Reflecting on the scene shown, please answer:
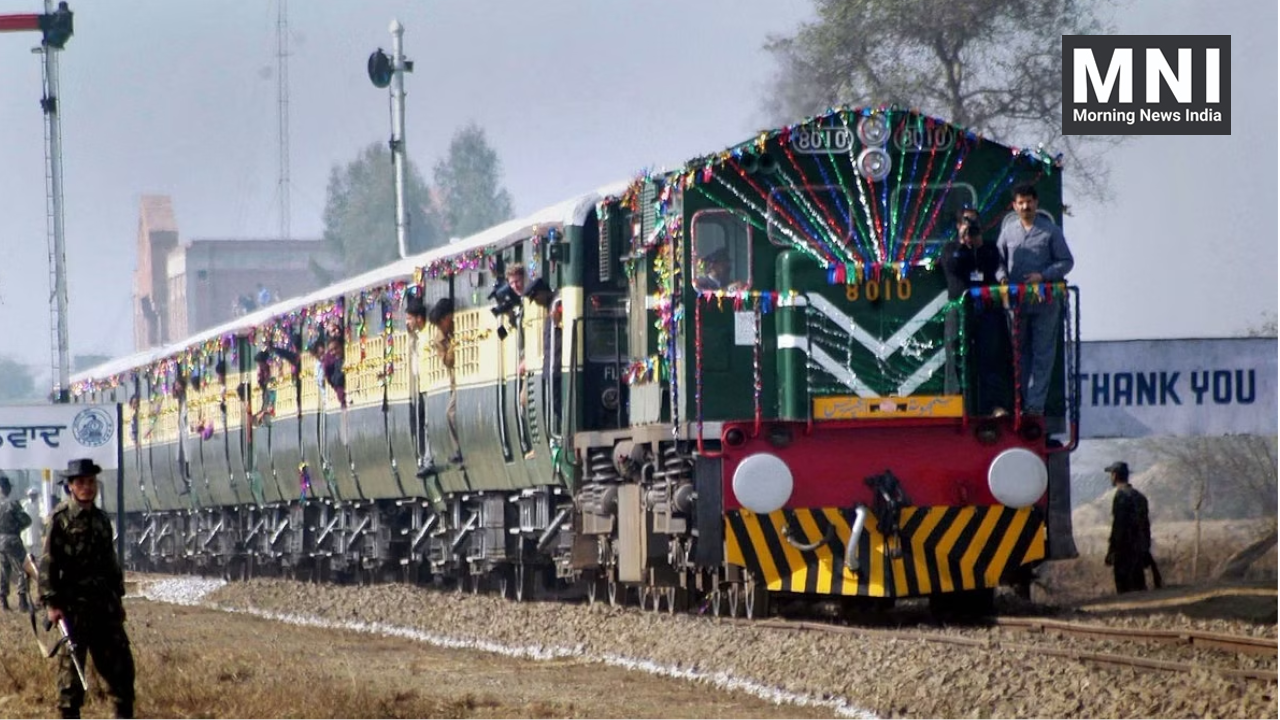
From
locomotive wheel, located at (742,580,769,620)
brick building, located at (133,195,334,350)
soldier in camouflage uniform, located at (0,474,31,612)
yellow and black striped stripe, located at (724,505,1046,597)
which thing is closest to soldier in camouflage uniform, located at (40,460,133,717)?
yellow and black striped stripe, located at (724,505,1046,597)

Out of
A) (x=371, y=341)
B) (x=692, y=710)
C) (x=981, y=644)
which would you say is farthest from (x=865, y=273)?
(x=371, y=341)

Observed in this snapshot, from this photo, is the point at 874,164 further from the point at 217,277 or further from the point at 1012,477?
the point at 217,277

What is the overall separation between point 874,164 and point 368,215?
3929 inches

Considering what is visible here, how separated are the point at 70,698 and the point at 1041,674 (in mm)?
4999

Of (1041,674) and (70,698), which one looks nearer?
(70,698)

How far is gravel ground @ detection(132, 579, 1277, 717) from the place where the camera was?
11359 mm

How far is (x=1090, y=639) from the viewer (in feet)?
46.6

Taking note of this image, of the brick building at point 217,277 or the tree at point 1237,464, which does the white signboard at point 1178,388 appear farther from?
the brick building at point 217,277

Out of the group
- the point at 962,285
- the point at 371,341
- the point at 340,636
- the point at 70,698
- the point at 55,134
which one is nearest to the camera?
the point at 70,698

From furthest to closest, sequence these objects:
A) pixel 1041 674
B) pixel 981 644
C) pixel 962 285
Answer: pixel 962 285 < pixel 981 644 < pixel 1041 674

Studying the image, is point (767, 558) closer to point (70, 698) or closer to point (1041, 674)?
point (1041, 674)

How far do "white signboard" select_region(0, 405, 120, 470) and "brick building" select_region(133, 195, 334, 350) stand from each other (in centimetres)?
8047

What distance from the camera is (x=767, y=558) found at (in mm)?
15562

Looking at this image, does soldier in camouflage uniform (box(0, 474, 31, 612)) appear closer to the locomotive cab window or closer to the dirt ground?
the dirt ground
